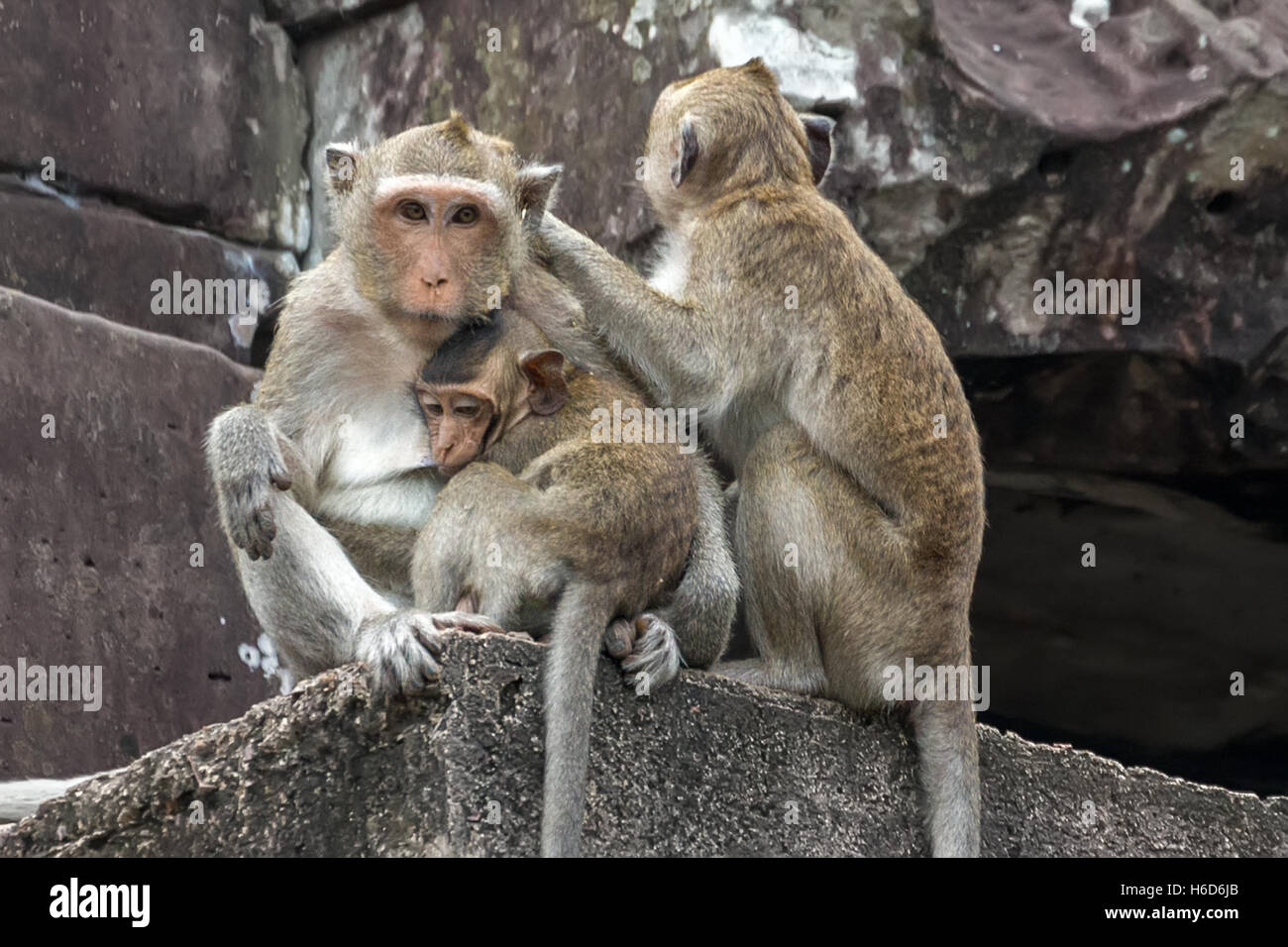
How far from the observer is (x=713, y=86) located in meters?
6.93

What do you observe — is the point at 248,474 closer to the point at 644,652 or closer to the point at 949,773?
the point at 644,652

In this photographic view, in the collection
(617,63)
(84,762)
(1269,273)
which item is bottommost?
(84,762)

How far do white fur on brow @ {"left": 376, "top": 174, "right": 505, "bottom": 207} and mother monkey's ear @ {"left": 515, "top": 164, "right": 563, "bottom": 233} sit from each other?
25 centimetres

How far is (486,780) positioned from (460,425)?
127 centimetres

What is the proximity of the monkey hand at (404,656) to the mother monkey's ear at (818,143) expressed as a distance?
3.29 metres

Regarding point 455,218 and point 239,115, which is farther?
point 239,115

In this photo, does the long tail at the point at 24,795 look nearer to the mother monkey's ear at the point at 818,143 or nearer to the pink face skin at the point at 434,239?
the pink face skin at the point at 434,239

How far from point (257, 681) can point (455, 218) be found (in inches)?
164

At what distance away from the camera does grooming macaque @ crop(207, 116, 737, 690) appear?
5.37 metres

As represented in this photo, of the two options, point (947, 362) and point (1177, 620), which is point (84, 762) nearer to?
point (947, 362)

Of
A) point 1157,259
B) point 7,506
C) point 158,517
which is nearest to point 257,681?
point 158,517

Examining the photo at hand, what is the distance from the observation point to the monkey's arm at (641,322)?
6.25 metres

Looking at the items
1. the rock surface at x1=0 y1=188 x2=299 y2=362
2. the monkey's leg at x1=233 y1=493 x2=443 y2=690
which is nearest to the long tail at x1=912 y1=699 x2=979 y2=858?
the monkey's leg at x1=233 y1=493 x2=443 y2=690

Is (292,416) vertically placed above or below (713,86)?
below
